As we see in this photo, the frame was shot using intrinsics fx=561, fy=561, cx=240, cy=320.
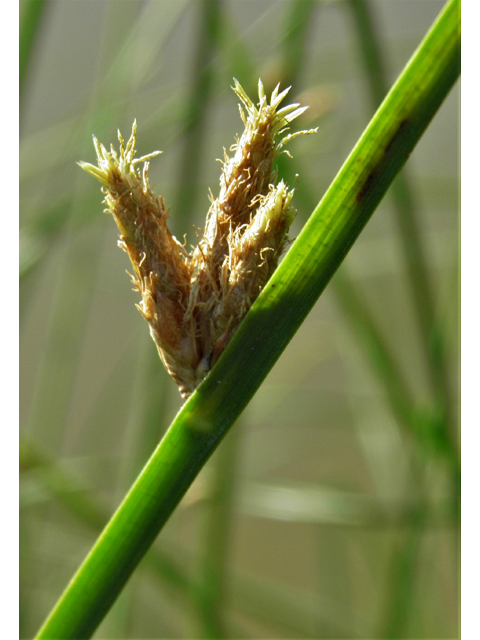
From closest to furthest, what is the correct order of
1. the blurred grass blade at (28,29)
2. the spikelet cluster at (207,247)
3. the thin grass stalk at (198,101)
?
the spikelet cluster at (207,247) < the blurred grass blade at (28,29) < the thin grass stalk at (198,101)

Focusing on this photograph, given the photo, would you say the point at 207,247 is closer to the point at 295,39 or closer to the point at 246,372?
the point at 246,372

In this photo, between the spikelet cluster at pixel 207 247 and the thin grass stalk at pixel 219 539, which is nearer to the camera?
the spikelet cluster at pixel 207 247

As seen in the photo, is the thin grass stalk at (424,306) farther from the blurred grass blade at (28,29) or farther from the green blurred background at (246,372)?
the blurred grass blade at (28,29)

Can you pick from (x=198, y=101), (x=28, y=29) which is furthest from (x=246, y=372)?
(x=198, y=101)

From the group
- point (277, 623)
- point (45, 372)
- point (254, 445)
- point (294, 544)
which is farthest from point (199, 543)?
point (294, 544)

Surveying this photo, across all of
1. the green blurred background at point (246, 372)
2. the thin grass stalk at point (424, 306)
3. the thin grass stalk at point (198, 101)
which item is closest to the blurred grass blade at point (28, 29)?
the green blurred background at point (246, 372)

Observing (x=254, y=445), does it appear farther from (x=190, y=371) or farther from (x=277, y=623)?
(x=190, y=371)

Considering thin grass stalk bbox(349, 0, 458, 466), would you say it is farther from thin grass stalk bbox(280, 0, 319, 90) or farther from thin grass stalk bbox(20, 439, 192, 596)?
thin grass stalk bbox(20, 439, 192, 596)

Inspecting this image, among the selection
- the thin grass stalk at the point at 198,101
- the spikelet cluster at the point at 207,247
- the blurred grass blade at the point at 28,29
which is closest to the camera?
the spikelet cluster at the point at 207,247

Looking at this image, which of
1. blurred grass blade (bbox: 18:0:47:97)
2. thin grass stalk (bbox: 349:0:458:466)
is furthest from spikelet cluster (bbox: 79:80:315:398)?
thin grass stalk (bbox: 349:0:458:466)

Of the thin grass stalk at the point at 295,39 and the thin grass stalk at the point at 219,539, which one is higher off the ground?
the thin grass stalk at the point at 295,39
